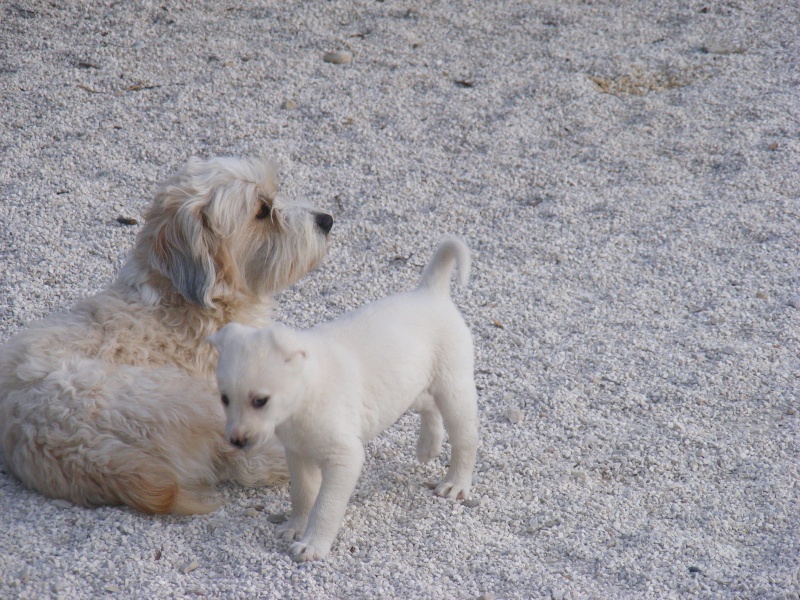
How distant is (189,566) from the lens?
115 inches

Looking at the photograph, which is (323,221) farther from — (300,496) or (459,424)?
(300,496)

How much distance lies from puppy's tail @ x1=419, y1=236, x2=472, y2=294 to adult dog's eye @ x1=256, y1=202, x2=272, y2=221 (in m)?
0.78

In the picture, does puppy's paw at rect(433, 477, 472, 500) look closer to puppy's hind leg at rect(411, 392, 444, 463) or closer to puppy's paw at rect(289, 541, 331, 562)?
puppy's hind leg at rect(411, 392, 444, 463)

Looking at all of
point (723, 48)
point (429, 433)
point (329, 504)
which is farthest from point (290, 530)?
point (723, 48)

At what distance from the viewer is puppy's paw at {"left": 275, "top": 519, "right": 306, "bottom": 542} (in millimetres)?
3062

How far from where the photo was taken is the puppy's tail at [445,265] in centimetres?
319

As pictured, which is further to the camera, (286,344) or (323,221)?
(323,221)

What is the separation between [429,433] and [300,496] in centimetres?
64

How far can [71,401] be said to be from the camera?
3078 mm

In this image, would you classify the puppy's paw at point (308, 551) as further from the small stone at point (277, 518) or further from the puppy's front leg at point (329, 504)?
the small stone at point (277, 518)

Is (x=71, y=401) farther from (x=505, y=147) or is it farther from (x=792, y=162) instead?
(x=792, y=162)

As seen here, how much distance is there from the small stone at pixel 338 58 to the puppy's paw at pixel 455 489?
15.6ft

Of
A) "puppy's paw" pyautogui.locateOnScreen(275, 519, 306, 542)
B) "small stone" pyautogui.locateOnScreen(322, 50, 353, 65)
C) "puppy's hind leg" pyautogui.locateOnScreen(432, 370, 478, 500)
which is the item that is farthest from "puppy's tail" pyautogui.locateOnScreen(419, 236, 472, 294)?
"small stone" pyautogui.locateOnScreen(322, 50, 353, 65)

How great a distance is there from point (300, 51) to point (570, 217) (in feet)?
10.2
